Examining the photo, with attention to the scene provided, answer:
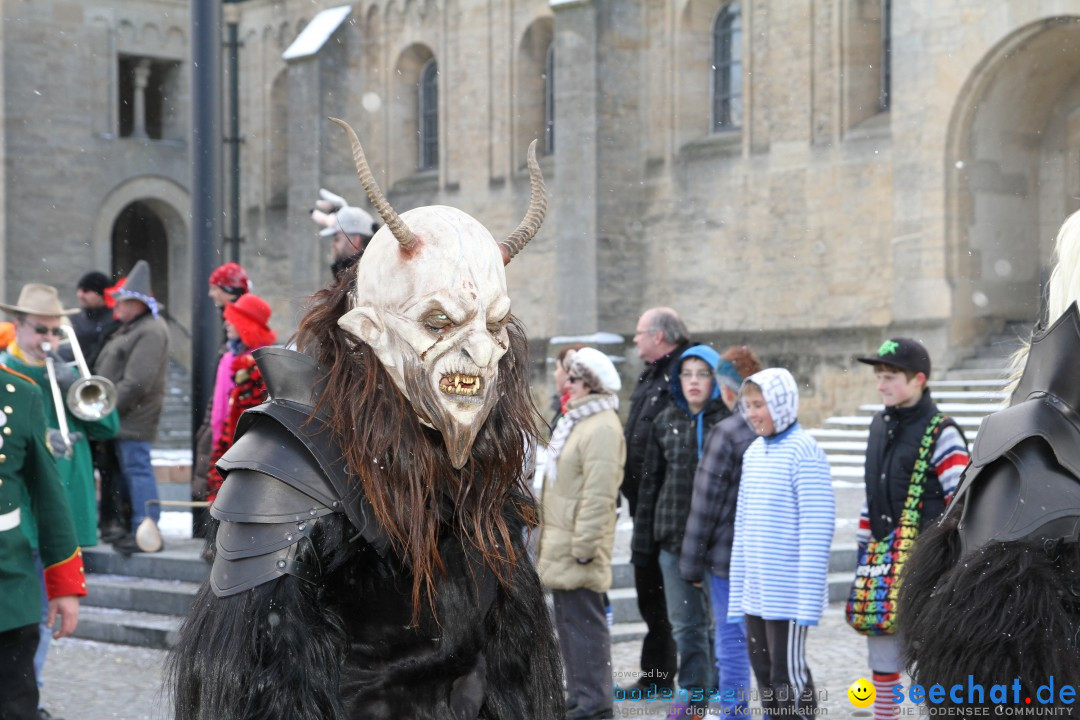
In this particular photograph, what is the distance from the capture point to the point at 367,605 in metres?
2.56

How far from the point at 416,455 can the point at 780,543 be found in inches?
138

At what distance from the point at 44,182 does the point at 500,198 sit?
9.72m

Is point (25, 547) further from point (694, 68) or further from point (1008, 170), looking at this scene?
point (694, 68)

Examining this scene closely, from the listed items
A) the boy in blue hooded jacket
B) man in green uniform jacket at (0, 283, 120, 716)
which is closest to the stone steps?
man in green uniform jacket at (0, 283, 120, 716)

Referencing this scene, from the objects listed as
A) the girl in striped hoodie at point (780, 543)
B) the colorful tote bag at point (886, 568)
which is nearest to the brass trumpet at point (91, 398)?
the girl in striped hoodie at point (780, 543)

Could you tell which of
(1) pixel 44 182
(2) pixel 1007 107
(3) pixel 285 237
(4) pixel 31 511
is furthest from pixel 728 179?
(4) pixel 31 511

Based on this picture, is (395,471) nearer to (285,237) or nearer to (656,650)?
(656,650)

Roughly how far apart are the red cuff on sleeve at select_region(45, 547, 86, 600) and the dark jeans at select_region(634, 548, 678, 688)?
3.31 meters

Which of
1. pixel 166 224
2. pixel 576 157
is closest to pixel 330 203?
pixel 576 157

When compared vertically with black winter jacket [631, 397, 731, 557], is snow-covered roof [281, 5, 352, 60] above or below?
above

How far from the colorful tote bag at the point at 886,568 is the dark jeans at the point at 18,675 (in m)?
3.09

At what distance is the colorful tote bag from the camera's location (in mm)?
5629

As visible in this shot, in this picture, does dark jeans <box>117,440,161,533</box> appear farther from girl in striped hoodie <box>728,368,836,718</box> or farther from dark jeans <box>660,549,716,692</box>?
girl in striped hoodie <box>728,368,836,718</box>

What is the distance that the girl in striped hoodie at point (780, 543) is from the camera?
570 cm
